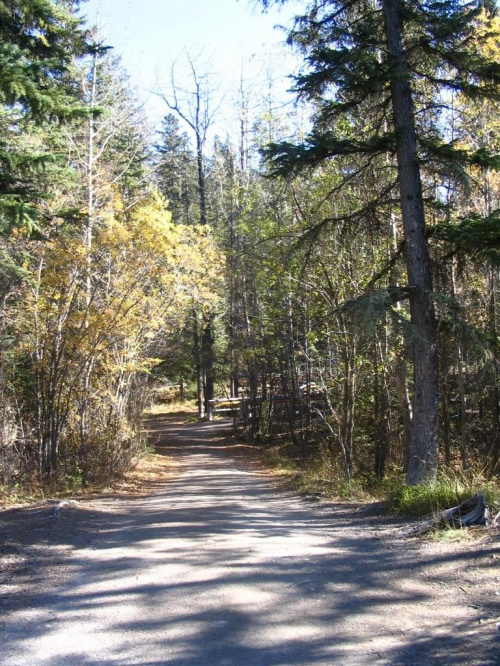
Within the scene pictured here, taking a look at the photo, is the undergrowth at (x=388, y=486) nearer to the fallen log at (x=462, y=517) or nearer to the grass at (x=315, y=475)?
the grass at (x=315, y=475)

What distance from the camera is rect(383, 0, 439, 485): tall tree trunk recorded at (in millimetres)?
9172

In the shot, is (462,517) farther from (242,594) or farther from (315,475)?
(315,475)

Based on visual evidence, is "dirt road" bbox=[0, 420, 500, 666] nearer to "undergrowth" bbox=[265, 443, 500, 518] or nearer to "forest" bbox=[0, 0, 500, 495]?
"undergrowth" bbox=[265, 443, 500, 518]

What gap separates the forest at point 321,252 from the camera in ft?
30.6

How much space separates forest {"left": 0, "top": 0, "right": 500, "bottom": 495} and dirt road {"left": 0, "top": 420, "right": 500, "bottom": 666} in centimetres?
306

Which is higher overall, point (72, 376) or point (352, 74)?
point (352, 74)

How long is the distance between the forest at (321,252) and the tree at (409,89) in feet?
0.12

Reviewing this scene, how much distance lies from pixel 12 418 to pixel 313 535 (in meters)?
8.78

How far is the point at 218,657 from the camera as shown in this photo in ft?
12.2

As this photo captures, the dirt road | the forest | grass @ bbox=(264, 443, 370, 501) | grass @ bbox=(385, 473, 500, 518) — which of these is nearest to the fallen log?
grass @ bbox=(385, 473, 500, 518)

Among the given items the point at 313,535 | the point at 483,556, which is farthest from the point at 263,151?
the point at 483,556

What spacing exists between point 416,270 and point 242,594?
6433 mm

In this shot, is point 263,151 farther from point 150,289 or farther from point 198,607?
point 198,607

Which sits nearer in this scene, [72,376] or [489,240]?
[489,240]
